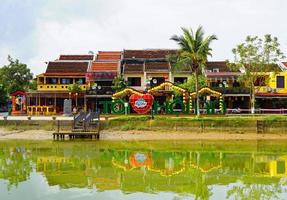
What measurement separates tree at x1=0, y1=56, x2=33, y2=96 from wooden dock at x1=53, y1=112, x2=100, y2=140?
30.5 m

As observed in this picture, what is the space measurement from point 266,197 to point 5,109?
65742 mm

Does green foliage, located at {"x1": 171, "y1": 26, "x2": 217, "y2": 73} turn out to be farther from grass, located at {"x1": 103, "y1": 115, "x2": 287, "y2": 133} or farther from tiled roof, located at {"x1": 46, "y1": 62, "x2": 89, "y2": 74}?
tiled roof, located at {"x1": 46, "y1": 62, "x2": 89, "y2": 74}

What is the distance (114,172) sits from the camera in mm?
22859

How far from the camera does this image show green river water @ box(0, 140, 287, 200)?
18.0m

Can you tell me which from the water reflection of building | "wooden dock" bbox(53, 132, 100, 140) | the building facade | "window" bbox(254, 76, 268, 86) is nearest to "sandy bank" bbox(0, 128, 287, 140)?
"wooden dock" bbox(53, 132, 100, 140)

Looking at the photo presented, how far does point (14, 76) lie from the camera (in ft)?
226

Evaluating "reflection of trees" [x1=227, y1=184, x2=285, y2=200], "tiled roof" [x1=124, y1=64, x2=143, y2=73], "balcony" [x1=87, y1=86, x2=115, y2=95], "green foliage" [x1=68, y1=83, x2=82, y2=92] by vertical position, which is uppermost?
"tiled roof" [x1=124, y1=64, x2=143, y2=73]

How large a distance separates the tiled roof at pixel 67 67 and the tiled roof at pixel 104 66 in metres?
1.08

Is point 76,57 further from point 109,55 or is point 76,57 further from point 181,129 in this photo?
point 181,129

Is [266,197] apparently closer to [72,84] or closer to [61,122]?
[61,122]

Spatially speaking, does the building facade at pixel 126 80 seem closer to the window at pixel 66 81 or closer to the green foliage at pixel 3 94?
the window at pixel 66 81

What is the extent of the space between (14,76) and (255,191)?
185 feet

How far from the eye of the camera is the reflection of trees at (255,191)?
683 inches

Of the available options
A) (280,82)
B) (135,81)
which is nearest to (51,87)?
(135,81)
